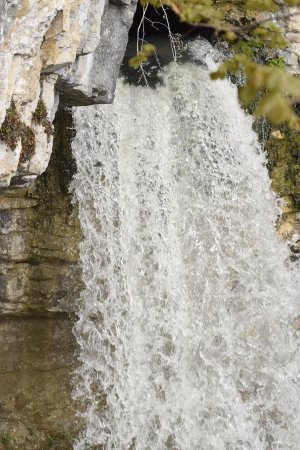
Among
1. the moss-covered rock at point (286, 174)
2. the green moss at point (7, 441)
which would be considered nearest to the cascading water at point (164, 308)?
the green moss at point (7, 441)

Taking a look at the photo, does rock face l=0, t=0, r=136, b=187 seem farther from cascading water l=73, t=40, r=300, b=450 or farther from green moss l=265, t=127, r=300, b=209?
green moss l=265, t=127, r=300, b=209

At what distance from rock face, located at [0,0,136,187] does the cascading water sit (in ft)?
4.28

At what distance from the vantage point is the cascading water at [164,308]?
698cm

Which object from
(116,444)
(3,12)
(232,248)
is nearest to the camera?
(3,12)

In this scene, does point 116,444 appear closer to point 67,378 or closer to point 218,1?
point 67,378

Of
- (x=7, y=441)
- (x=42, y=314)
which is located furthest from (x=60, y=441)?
(x=42, y=314)

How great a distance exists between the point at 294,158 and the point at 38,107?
4383 mm

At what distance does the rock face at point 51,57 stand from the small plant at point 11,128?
3 cm

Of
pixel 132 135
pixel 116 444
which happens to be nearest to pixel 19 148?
pixel 132 135

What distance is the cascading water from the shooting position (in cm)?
698

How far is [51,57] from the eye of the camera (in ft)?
16.4

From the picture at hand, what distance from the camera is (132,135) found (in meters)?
7.34

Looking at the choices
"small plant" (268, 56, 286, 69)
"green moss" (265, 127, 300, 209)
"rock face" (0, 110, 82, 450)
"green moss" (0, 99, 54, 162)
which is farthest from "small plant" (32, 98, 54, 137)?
"small plant" (268, 56, 286, 69)

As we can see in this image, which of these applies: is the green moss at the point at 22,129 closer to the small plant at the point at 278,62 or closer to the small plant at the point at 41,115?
the small plant at the point at 41,115
